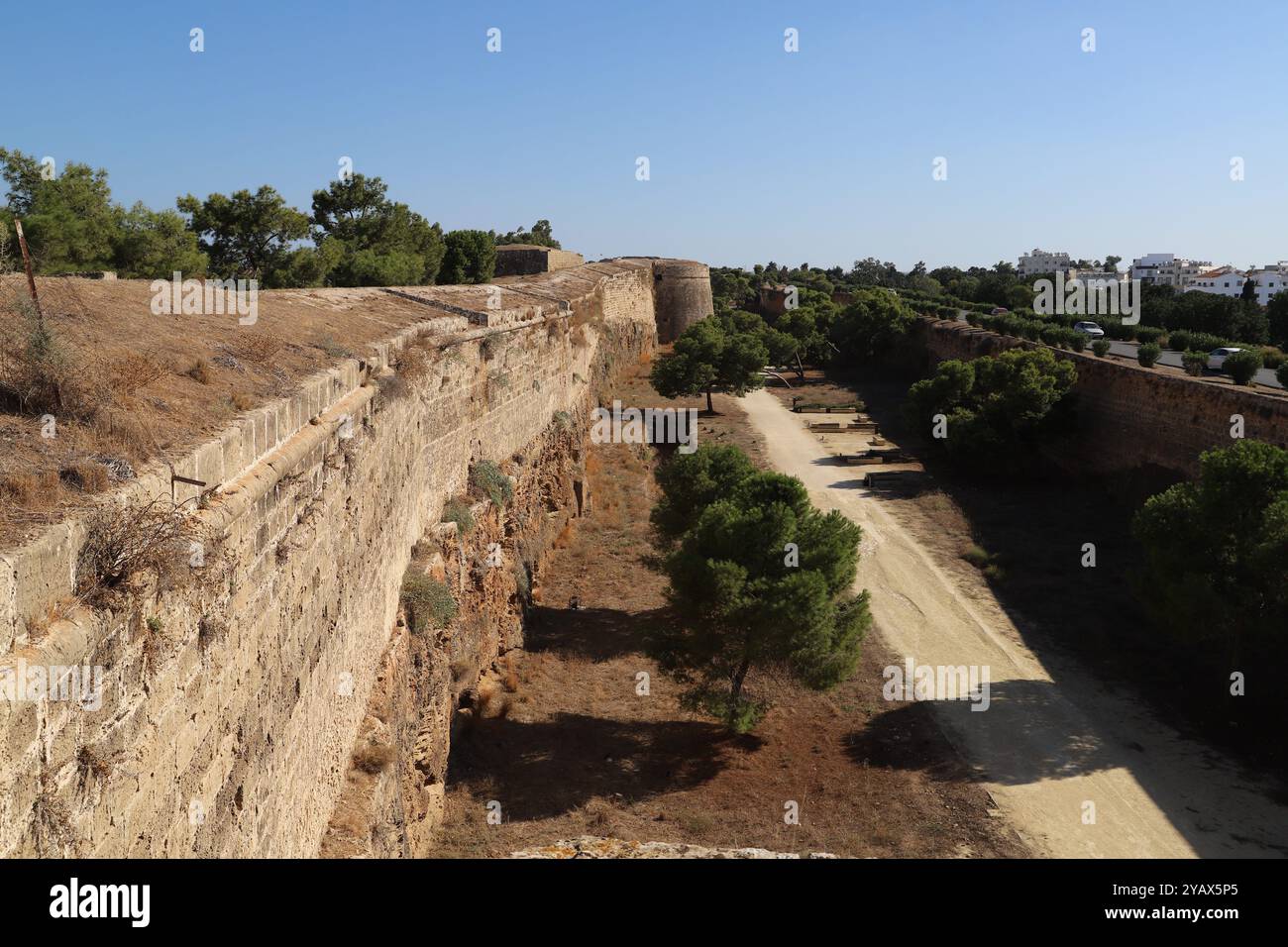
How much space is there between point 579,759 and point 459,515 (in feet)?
9.46

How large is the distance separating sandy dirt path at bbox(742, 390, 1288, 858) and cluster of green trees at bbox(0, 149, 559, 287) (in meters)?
14.0

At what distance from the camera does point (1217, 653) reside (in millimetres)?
12445

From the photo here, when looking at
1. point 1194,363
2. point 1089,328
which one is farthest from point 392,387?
point 1089,328

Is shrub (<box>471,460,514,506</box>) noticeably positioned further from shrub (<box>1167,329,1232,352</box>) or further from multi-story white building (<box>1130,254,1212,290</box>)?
multi-story white building (<box>1130,254,1212,290</box>)

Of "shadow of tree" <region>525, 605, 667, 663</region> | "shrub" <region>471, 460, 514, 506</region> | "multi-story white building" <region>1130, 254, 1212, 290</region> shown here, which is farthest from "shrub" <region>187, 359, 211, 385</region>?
"multi-story white building" <region>1130, 254, 1212, 290</region>

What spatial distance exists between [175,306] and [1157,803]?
32.4ft

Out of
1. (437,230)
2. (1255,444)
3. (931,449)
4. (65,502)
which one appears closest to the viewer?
(65,502)

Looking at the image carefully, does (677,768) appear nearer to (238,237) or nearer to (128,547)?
(128,547)

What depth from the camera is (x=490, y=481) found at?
1119cm

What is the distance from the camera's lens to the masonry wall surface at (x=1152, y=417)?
15683 mm

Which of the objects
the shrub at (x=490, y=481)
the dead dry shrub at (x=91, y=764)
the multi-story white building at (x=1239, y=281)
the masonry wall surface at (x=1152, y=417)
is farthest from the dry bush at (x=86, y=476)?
the multi-story white building at (x=1239, y=281)

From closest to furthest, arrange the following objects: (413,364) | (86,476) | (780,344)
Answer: (86,476)
(413,364)
(780,344)
